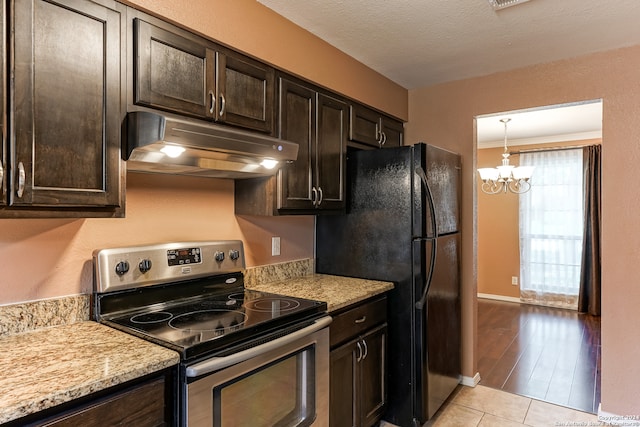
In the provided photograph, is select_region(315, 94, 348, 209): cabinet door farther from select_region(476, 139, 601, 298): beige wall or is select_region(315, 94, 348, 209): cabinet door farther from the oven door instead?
select_region(476, 139, 601, 298): beige wall

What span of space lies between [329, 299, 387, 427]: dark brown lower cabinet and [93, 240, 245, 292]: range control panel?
649mm

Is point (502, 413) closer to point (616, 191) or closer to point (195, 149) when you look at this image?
point (616, 191)

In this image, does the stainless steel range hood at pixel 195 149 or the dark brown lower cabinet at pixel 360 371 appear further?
the dark brown lower cabinet at pixel 360 371

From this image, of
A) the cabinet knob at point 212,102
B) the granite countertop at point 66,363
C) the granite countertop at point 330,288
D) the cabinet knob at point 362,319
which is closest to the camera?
the granite countertop at point 66,363

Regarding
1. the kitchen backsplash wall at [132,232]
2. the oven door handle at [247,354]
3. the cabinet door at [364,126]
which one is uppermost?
the cabinet door at [364,126]

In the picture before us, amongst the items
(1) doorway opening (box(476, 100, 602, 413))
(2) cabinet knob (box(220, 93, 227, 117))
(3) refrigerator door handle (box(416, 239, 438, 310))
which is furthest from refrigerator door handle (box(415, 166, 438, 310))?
(2) cabinet knob (box(220, 93, 227, 117))

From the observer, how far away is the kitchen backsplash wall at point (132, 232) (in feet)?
4.65

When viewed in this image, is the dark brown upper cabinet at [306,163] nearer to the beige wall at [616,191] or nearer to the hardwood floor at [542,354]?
the beige wall at [616,191]

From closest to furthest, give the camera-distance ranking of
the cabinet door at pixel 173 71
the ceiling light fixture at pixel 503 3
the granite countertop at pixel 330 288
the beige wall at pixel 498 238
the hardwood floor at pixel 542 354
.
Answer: the cabinet door at pixel 173 71, the ceiling light fixture at pixel 503 3, the granite countertop at pixel 330 288, the hardwood floor at pixel 542 354, the beige wall at pixel 498 238

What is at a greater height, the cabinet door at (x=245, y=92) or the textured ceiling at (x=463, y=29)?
the textured ceiling at (x=463, y=29)

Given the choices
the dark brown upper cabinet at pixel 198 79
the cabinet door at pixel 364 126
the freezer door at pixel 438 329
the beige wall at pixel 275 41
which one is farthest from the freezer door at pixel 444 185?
the dark brown upper cabinet at pixel 198 79

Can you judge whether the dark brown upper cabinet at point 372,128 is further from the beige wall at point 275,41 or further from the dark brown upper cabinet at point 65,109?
the dark brown upper cabinet at point 65,109

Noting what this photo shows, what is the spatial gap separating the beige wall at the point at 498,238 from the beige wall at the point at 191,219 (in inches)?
150

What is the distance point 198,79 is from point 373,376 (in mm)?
1838
